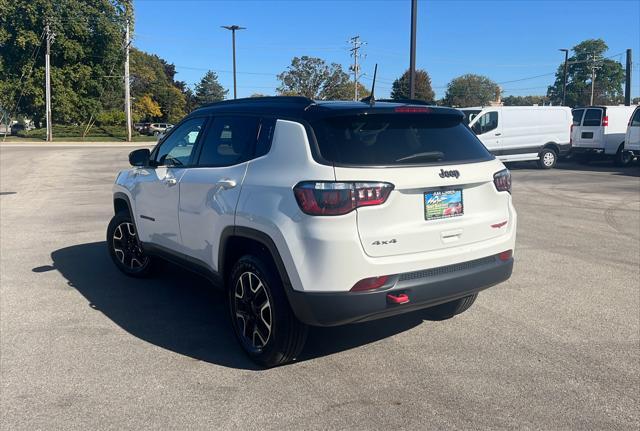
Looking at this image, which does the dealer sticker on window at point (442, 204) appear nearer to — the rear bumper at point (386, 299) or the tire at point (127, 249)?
the rear bumper at point (386, 299)

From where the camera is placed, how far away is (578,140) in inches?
832

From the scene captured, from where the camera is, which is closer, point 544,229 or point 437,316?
point 437,316

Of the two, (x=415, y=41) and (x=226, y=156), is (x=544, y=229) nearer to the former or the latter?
(x=226, y=156)

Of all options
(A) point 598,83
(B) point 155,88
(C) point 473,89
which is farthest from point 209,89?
(A) point 598,83

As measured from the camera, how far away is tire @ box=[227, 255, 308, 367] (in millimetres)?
3666

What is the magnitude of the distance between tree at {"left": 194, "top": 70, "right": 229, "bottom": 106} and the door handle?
9935 cm

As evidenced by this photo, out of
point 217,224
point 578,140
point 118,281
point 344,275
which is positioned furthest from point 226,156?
point 578,140

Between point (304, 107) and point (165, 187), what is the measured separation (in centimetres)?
181

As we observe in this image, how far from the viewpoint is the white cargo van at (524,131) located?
18891 mm

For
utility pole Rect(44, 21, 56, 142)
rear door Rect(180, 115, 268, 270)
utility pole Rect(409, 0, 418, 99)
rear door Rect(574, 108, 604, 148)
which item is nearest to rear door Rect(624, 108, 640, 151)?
rear door Rect(574, 108, 604, 148)

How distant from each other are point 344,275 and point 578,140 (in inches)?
805

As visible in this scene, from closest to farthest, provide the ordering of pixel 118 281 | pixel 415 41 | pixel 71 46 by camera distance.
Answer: pixel 118 281 → pixel 415 41 → pixel 71 46

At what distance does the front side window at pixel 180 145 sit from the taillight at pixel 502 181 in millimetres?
2489

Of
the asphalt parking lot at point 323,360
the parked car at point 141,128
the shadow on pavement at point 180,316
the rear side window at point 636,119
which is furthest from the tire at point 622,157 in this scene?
the parked car at point 141,128
